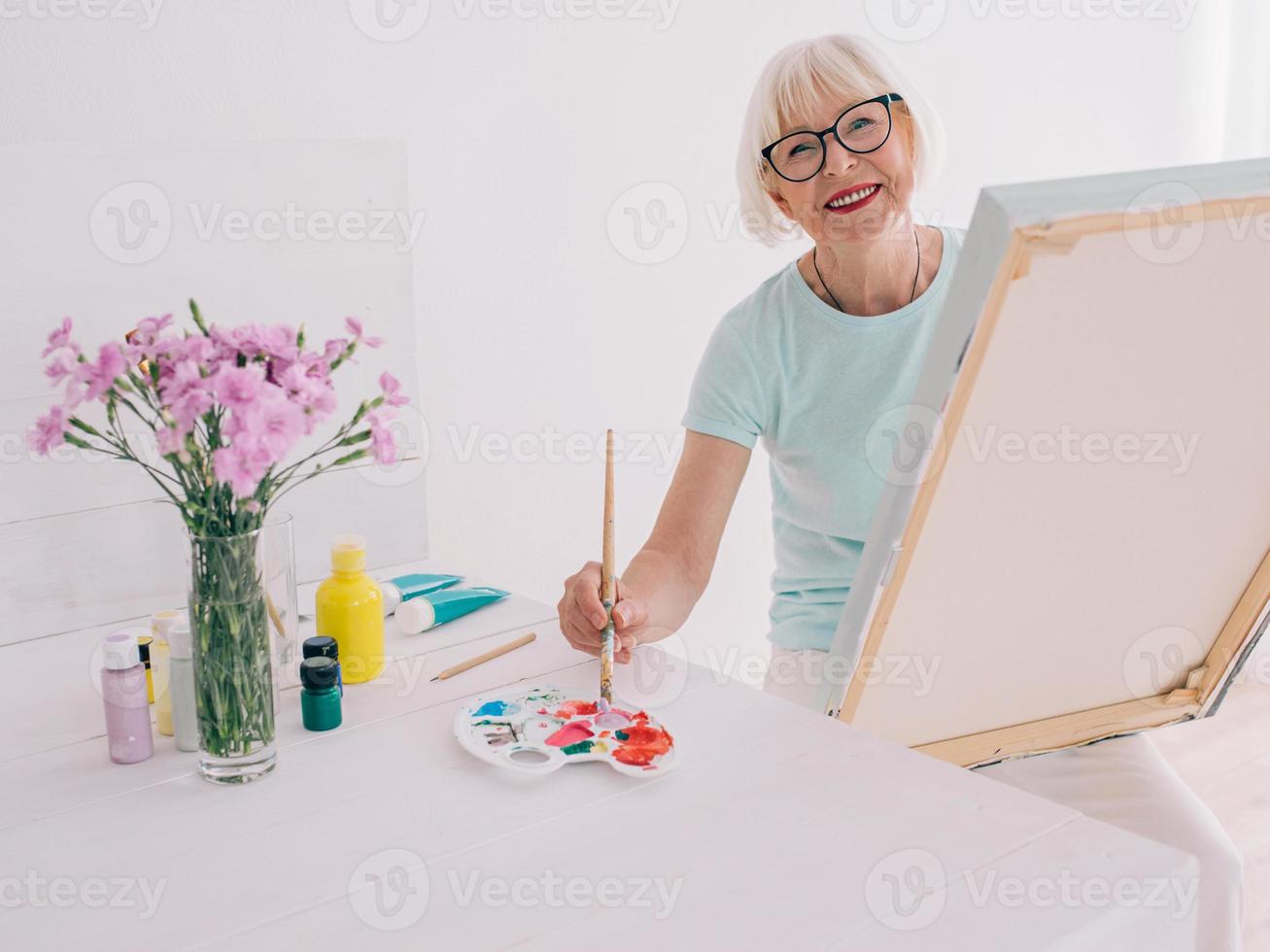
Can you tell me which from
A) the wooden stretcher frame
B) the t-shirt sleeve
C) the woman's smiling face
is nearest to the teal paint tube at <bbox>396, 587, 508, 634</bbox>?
the t-shirt sleeve

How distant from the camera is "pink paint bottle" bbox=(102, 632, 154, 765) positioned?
3.26 ft

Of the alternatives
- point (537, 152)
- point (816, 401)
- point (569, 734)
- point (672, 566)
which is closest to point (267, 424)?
point (569, 734)

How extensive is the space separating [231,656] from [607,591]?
35 centimetres

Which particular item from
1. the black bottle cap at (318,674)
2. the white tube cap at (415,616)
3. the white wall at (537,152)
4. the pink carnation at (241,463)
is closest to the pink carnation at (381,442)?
the pink carnation at (241,463)

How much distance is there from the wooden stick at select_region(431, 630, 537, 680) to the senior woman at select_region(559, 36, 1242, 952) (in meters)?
0.13

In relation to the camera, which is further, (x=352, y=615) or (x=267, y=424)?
(x=352, y=615)

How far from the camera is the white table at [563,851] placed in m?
0.77

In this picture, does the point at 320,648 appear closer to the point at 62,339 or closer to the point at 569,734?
the point at 569,734

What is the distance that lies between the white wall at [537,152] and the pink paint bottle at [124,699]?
1.51ft

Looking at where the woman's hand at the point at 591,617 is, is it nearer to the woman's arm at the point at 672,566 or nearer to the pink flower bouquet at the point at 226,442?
the woman's arm at the point at 672,566

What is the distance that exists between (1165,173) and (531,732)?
0.65m

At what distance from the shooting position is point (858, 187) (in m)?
1.39

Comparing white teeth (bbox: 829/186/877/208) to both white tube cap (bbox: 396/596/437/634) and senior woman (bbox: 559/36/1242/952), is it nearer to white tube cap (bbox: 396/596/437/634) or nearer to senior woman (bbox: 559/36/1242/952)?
senior woman (bbox: 559/36/1242/952)

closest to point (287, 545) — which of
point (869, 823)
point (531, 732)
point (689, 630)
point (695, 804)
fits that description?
point (531, 732)
